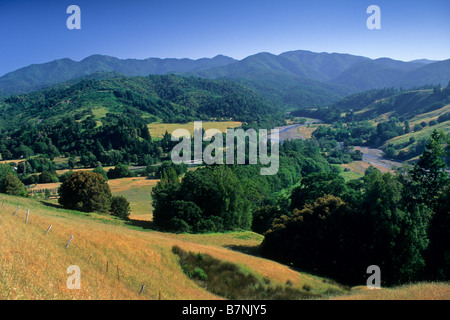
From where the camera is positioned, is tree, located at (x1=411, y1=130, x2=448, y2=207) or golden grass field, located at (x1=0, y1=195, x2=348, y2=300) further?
tree, located at (x1=411, y1=130, x2=448, y2=207)

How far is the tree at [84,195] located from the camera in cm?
3725

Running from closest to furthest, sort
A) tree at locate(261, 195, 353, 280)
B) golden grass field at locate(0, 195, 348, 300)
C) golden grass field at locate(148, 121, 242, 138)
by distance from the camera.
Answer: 1. golden grass field at locate(0, 195, 348, 300)
2. tree at locate(261, 195, 353, 280)
3. golden grass field at locate(148, 121, 242, 138)

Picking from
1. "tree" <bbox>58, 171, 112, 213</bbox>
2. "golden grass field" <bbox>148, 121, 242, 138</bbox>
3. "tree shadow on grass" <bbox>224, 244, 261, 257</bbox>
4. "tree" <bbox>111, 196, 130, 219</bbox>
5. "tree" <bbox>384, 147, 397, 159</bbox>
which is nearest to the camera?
"tree shadow on grass" <bbox>224, 244, 261, 257</bbox>

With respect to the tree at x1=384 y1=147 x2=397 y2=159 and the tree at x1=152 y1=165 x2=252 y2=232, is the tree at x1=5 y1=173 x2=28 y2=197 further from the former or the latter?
the tree at x1=384 y1=147 x2=397 y2=159

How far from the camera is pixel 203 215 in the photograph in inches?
1533

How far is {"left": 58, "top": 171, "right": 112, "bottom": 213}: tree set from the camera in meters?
37.2

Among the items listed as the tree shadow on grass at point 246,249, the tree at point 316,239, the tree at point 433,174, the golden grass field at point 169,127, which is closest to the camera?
the tree at point 316,239

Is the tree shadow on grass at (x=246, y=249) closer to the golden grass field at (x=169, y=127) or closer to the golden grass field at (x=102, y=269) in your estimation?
the golden grass field at (x=102, y=269)

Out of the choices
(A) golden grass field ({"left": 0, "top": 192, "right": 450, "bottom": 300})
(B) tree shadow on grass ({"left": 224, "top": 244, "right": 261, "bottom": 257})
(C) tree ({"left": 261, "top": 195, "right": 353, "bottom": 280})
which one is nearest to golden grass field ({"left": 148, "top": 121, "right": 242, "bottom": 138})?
(B) tree shadow on grass ({"left": 224, "top": 244, "right": 261, "bottom": 257})

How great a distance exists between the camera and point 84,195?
1467 inches

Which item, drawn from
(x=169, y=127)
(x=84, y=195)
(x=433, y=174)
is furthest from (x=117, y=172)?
(x=433, y=174)

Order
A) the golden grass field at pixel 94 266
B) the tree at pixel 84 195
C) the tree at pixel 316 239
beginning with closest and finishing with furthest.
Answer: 1. the golden grass field at pixel 94 266
2. the tree at pixel 316 239
3. the tree at pixel 84 195

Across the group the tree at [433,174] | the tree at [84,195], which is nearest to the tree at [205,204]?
the tree at [84,195]
